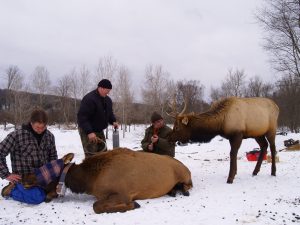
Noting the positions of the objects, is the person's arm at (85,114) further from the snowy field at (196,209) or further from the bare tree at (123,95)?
the bare tree at (123,95)

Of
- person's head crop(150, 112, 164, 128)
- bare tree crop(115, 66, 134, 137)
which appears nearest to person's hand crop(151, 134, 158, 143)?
person's head crop(150, 112, 164, 128)

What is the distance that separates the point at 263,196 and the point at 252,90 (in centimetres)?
5462

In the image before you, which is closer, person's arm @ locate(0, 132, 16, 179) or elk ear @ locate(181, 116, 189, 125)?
person's arm @ locate(0, 132, 16, 179)

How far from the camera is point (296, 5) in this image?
22578mm

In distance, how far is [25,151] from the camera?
5730mm

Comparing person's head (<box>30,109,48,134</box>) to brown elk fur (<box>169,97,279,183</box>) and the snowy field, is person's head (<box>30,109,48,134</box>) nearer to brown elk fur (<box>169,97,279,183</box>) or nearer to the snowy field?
the snowy field

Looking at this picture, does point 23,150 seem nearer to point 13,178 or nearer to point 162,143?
point 13,178

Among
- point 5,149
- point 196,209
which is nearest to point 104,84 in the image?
point 5,149

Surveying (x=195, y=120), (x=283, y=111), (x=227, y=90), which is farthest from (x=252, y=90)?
(x=195, y=120)

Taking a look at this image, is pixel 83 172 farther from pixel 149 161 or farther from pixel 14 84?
pixel 14 84

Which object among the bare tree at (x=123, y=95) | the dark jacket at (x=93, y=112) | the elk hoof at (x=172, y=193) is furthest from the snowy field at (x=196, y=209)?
the bare tree at (x=123, y=95)

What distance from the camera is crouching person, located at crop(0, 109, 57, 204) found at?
17.7ft

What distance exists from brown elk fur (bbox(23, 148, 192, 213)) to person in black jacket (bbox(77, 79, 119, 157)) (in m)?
1.17

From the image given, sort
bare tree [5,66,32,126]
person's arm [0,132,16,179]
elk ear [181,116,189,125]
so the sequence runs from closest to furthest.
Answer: person's arm [0,132,16,179] < elk ear [181,116,189,125] < bare tree [5,66,32,126]
